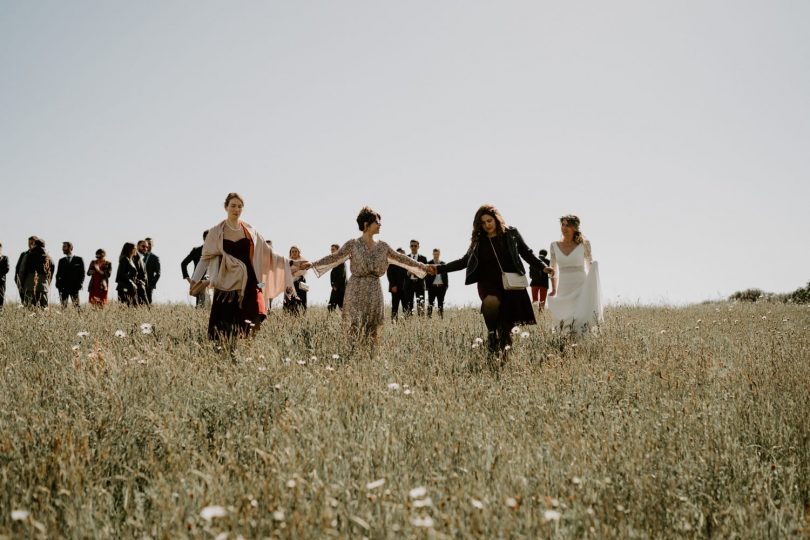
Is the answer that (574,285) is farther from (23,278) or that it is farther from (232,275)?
(23,278)

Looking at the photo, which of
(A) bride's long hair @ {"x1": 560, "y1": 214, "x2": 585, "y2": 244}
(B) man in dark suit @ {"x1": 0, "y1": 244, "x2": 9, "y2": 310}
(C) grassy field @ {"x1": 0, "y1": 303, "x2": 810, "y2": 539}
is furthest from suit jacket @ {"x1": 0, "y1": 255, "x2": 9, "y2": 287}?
(A) bride's long hair @ {"x1": 560, "y1": 214, "x2": 585, "y2": 244}

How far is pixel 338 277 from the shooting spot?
13273 mm

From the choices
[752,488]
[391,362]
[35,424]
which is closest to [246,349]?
[391,362]

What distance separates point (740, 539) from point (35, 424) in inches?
142

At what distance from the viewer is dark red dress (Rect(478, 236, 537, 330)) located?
674 cm

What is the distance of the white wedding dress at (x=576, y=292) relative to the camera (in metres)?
7.78

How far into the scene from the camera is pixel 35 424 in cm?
305

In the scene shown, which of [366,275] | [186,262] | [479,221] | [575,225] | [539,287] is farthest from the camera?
[539,287]

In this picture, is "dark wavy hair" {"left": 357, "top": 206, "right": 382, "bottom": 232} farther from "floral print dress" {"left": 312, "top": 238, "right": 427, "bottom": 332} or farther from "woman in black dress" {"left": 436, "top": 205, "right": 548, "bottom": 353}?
"woman in black dress" {"left": 436, "top": 205, "right": 548, "bottom": 353}

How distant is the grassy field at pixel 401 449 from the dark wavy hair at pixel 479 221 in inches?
76.4

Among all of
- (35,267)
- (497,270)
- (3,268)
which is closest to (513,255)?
(497,270)

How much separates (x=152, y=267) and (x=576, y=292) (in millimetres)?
10965

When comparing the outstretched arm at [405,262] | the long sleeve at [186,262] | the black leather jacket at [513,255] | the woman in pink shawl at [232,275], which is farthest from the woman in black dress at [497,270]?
the long sleeve at [186,262]

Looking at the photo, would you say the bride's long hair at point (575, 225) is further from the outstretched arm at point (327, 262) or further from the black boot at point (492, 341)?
the outstretched arm at point (327, 262)
